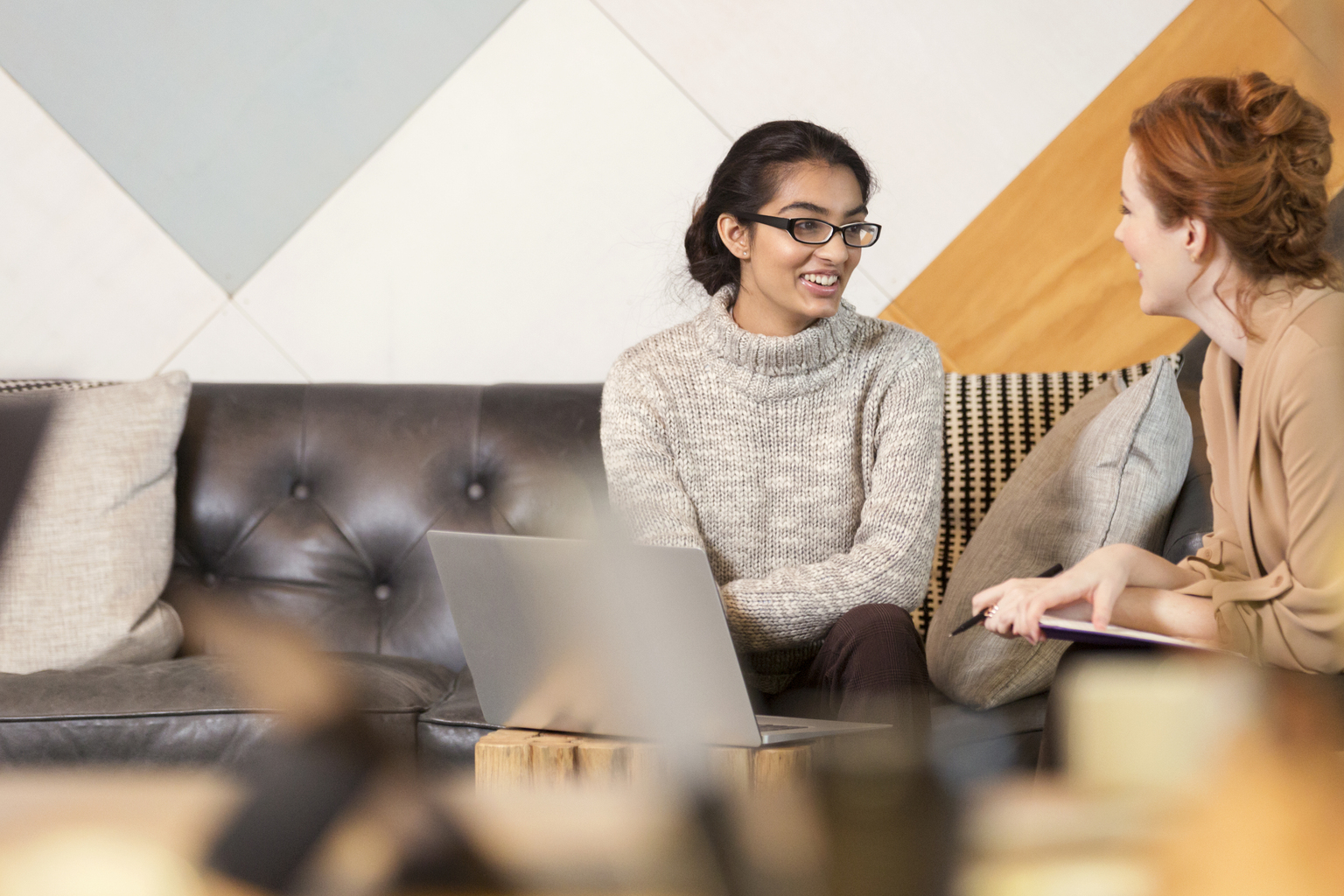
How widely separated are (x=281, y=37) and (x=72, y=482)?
907 millimetres

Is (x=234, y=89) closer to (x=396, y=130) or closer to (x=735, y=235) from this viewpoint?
(x=396, y=130)

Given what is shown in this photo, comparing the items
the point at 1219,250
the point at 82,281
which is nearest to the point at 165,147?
the point at 82,281

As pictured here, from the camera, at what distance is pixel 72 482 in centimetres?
151

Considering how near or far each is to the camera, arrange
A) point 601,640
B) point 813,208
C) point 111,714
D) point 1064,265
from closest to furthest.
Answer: point 601,640 → point 111,714 → point 813,208 → point 1064,265

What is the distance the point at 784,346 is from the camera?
4.59 ft

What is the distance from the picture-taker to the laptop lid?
273mm

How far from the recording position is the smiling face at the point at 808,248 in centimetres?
136

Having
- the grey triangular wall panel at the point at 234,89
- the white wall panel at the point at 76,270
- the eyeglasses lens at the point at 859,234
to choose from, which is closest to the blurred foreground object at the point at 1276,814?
the eyeglasses lens at the point at 859,234

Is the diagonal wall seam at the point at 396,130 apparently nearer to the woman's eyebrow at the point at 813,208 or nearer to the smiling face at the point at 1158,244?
the woman's eyebrow at the point at 813,208

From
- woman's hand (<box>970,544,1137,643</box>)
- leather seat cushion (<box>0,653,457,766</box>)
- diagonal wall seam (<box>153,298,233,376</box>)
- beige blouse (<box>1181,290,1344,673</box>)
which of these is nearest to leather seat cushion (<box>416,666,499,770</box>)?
leather seat cushion (<box>0,653,457,766</box>)

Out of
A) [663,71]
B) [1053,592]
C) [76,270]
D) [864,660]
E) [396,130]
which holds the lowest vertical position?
[864,660]

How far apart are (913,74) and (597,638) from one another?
5.88 feet

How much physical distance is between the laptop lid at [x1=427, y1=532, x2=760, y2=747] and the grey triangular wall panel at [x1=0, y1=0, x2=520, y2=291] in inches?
57.8

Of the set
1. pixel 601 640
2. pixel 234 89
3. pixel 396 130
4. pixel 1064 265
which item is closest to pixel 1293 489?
pixel 601 640
